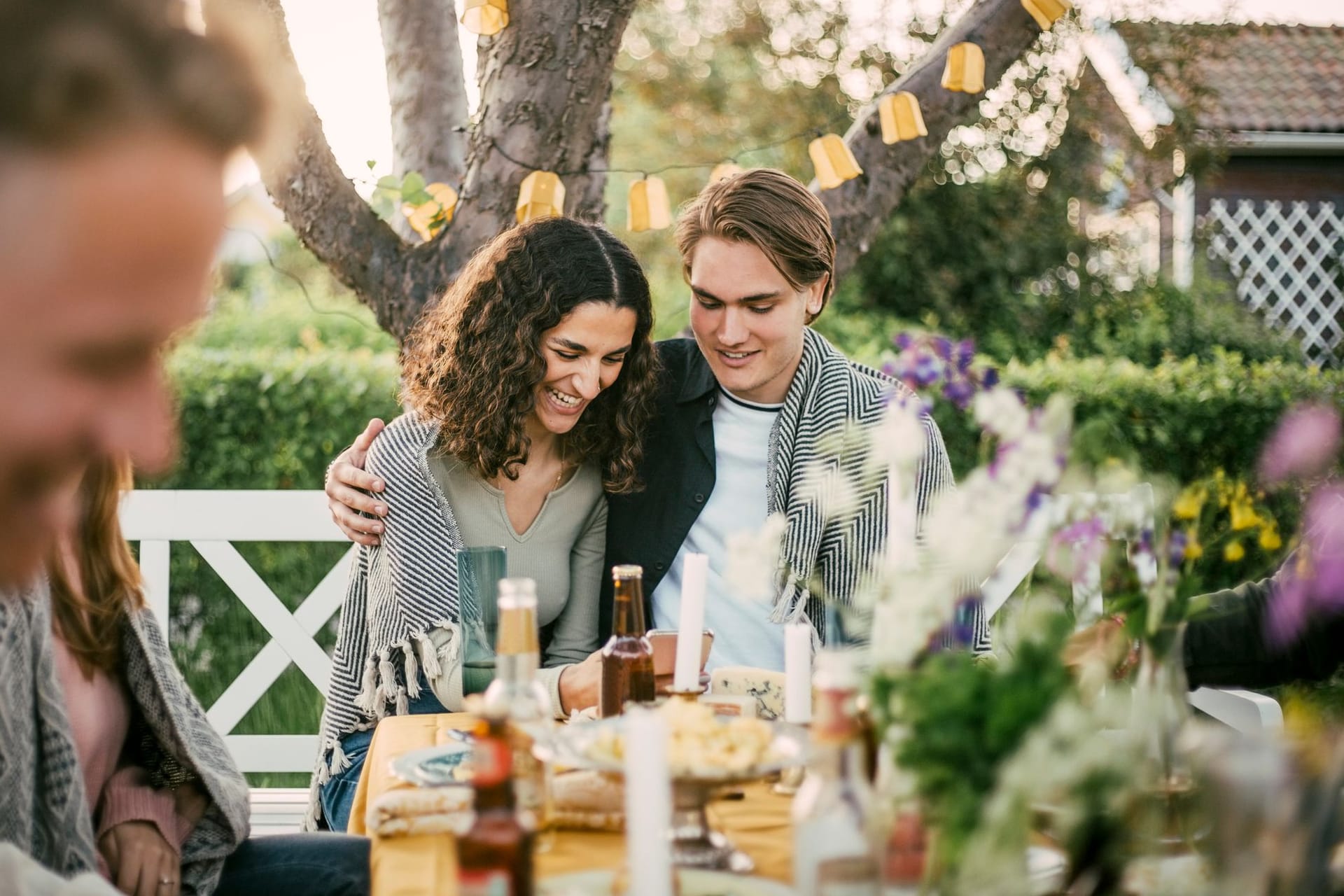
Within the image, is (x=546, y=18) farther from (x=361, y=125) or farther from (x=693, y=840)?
(x=693, y=840)

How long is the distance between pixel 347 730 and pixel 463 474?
591 millimetres

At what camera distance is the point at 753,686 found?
2.02 m

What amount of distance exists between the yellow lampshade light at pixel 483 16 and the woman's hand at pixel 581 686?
1.82 metres

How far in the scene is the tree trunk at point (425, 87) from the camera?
140 inches


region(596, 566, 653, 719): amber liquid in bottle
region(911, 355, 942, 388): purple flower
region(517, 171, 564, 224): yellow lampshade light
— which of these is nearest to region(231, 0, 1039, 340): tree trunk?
region(517, 171, 564, 224): yellow lampshade light

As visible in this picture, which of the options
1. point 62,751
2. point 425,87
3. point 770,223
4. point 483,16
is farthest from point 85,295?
point 425,87

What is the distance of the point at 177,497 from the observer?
3.33 m

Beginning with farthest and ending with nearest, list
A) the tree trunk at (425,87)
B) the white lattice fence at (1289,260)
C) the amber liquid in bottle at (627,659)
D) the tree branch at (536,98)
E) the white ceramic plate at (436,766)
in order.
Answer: the white lattice fence at (1289,260), the tree trunk at (425,87), the tree branch at (536,98), the amber liquid in bottle at (627,659), the white ceramic plate at (436,766)

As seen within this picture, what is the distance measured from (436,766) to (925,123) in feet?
8.92

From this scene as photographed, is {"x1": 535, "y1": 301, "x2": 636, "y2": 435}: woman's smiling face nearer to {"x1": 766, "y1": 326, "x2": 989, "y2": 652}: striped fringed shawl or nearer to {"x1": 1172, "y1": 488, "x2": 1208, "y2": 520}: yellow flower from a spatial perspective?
{"x1": 766, "y1": 326, "x2": 989, "y2": 652}: striped fringed shawl

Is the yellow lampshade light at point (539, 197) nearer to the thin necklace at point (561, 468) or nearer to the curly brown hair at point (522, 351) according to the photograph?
the curly brown hair at point (522, 351)

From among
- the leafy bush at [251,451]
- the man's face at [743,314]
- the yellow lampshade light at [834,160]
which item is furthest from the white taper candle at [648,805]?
the leafy bush at [251,451]

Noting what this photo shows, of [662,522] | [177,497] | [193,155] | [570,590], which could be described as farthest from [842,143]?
[193,155]

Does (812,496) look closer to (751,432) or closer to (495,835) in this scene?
(751,432)
